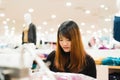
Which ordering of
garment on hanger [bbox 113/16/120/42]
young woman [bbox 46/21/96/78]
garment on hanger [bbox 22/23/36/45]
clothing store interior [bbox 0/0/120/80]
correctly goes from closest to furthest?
clothing store interior [bbox 0/0/120/80]
garment on hanger [bbox 113/16/120/42]
young woman [bbox 46/21/96/78]
garment on hanger [bbox 22/23/36/45]

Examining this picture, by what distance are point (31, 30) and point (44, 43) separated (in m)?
0.63

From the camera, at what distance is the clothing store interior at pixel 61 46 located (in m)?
0.95

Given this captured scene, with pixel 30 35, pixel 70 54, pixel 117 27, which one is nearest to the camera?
pixel 117 27

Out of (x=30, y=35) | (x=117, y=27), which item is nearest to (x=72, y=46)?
(x=117, y=27)

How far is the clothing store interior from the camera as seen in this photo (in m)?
0.95

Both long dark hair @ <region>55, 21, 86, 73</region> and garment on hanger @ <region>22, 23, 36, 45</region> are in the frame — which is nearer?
long dark hair @ <region>55, 21, 86, 73</region>

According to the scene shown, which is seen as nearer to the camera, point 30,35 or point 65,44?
point 65,44

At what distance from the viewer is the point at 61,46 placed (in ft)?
5.87

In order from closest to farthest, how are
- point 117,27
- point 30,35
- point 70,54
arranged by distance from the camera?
point 117,27
point 70,54
point 30,35

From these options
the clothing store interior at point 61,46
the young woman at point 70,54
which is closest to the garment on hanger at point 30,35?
the clothing store interior at point 61,46

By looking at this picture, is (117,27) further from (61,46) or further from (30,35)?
(30,35)

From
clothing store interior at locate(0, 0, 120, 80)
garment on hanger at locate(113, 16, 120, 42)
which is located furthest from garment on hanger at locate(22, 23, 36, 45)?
garment on hanger at locate(113, 16, 120, 42)

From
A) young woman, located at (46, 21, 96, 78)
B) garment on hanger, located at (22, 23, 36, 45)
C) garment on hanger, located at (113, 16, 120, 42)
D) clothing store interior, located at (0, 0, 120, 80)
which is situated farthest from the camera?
garment on hanger, located at (22, 23, 36, 45)

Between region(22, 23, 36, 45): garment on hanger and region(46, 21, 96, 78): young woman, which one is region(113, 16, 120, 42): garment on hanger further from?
region(22, 23, 36, 45): garment on hanger
